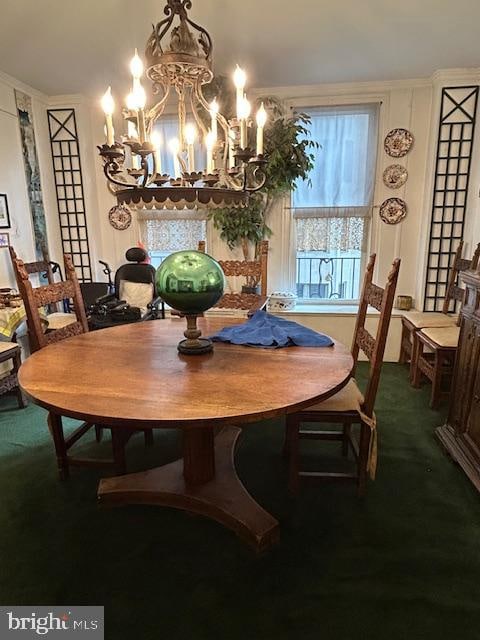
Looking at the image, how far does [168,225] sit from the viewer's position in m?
Answer: 4.25

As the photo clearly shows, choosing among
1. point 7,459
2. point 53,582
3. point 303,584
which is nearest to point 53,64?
point 7,459

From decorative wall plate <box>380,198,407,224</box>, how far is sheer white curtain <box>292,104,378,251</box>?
0.45 ft

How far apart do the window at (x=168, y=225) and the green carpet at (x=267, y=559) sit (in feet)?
8.36

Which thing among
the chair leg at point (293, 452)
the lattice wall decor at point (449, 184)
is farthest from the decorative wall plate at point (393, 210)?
the chair leg at point (293, 452)

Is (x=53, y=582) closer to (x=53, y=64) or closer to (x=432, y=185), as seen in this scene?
(x=53, y=64)

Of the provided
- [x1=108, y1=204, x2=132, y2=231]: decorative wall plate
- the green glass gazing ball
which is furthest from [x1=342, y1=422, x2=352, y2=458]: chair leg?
[x1=108, y1=204, x2=132, y2=231]: decorative wall plate

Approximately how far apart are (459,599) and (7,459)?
2.29 meters

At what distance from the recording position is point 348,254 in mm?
4094

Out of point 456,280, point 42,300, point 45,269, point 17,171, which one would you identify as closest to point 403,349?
point 456,280

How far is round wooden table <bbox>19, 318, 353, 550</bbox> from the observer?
1.26m

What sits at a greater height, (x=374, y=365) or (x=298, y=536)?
(x=374, y=365)

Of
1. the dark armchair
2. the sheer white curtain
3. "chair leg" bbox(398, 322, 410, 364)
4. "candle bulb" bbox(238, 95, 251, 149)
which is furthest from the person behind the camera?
the sheer white curtain

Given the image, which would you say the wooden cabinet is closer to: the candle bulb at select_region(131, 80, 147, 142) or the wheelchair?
the candle bulb at select_region(131, 80, 147, 142)

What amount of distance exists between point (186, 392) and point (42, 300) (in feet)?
3.67
